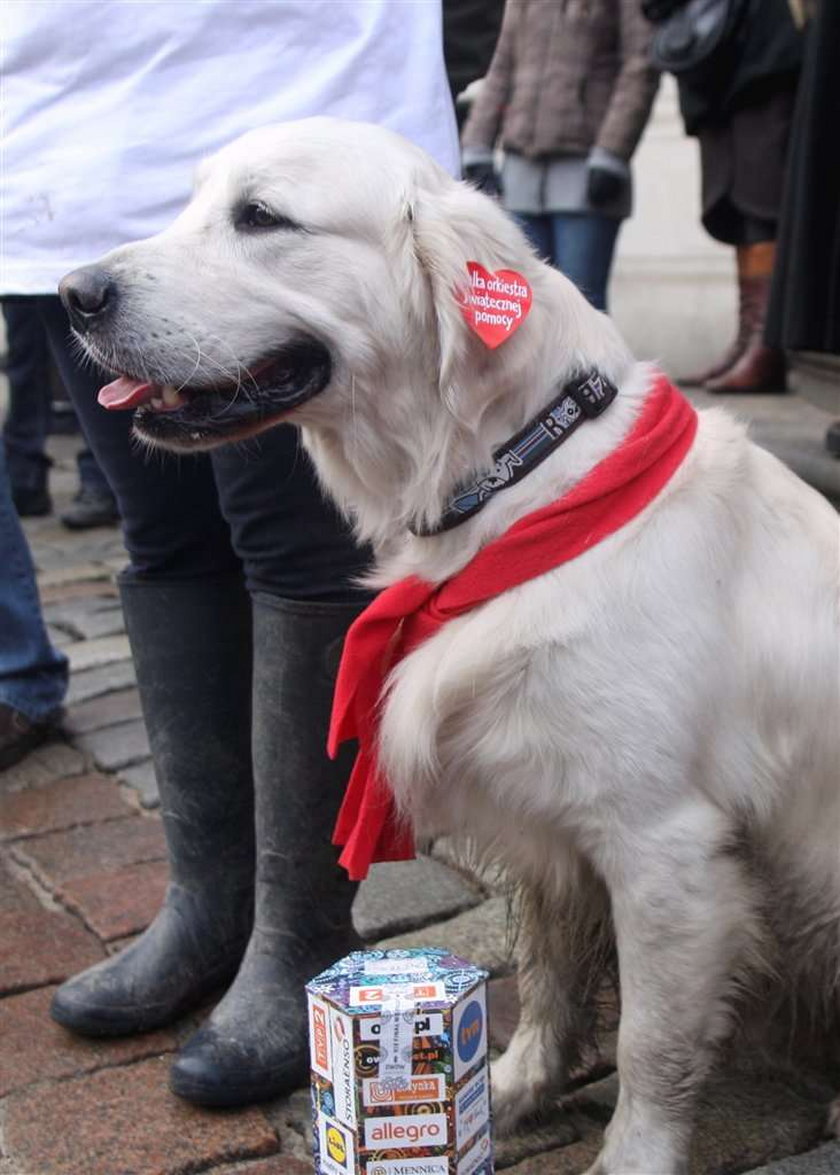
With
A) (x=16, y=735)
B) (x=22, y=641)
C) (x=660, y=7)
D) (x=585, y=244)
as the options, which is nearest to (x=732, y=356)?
(x=585, y=244)

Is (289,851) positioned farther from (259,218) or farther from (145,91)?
(145,91)

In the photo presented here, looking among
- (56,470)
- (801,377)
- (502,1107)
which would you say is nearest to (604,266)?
(801,377)

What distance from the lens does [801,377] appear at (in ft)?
15.3

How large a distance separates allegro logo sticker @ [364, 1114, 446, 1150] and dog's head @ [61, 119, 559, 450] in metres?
0.92

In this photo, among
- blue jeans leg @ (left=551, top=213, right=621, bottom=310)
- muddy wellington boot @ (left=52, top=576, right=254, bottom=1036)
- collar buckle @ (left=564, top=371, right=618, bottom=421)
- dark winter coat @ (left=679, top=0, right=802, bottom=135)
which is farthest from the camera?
blue jeans leg @ (left=551, top=213, right=621, bottom=310)

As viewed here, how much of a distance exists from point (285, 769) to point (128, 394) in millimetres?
665

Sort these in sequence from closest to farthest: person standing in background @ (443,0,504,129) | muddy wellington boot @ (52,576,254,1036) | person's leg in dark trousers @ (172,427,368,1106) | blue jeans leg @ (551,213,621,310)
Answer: person's leg in dark trousers @ (172,427,368,1106), person standing in background @ (443,0,504,129), muddy wellington boot @ (52,576,254,1036), blue jeans leg @ (551,213,621,310)

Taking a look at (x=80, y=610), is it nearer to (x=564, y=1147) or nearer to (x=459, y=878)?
(x=459, y=878)

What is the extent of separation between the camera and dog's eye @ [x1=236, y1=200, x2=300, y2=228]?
2.11 m

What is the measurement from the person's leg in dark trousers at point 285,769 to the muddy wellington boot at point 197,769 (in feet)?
0.57

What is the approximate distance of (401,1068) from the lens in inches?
70.9

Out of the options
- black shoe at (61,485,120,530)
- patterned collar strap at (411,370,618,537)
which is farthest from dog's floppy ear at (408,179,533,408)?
black shoe at (61,485,120,530)

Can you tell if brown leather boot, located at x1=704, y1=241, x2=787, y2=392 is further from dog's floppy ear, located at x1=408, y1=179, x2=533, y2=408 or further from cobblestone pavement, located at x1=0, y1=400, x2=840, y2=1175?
dog's floppy ear, located at x1=408, y1=179, x2=533, y2=408

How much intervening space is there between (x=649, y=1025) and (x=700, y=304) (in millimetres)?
6954
